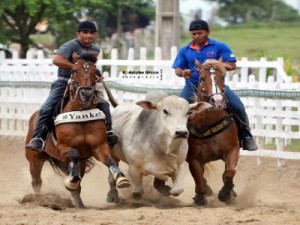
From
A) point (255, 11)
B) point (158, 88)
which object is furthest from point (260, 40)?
point (158, 88)

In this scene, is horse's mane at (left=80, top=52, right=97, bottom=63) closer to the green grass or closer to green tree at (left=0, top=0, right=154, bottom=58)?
green tree at (left=0, top=0, right=154, bottom=58)

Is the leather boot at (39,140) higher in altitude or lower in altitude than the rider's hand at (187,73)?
lower

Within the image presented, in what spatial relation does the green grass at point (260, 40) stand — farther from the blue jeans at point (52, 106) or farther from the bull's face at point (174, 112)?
the bull's face at point (174, 112)

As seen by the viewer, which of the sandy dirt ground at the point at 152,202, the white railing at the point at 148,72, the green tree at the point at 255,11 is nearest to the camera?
the sandy dirt ground at the point at 152,202

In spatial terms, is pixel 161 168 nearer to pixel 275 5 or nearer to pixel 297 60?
pixel 297 60

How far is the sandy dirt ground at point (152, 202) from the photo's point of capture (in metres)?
10.5

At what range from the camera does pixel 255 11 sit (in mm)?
53469

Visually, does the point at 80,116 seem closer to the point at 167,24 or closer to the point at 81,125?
the point at 81,125

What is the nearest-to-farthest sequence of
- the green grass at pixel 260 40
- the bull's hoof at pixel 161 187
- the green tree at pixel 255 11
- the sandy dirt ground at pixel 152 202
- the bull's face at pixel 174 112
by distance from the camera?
1. the sandy dirt ground at pixel 152 202
2. the bull's face at pixel 174 112
3. the bull's hoof at pixel 161 187
4. the green grass at pixel 260 40
5. the green tree at pixel 255 11

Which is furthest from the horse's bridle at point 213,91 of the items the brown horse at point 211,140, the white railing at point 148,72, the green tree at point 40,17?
the green tree at point 40,17

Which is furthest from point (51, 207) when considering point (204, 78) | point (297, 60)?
point (297, 60)

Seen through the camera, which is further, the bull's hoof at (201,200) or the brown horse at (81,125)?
the bull's hoof at (201,200)

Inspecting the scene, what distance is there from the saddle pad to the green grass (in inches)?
921

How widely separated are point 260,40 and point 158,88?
81.8 feet
